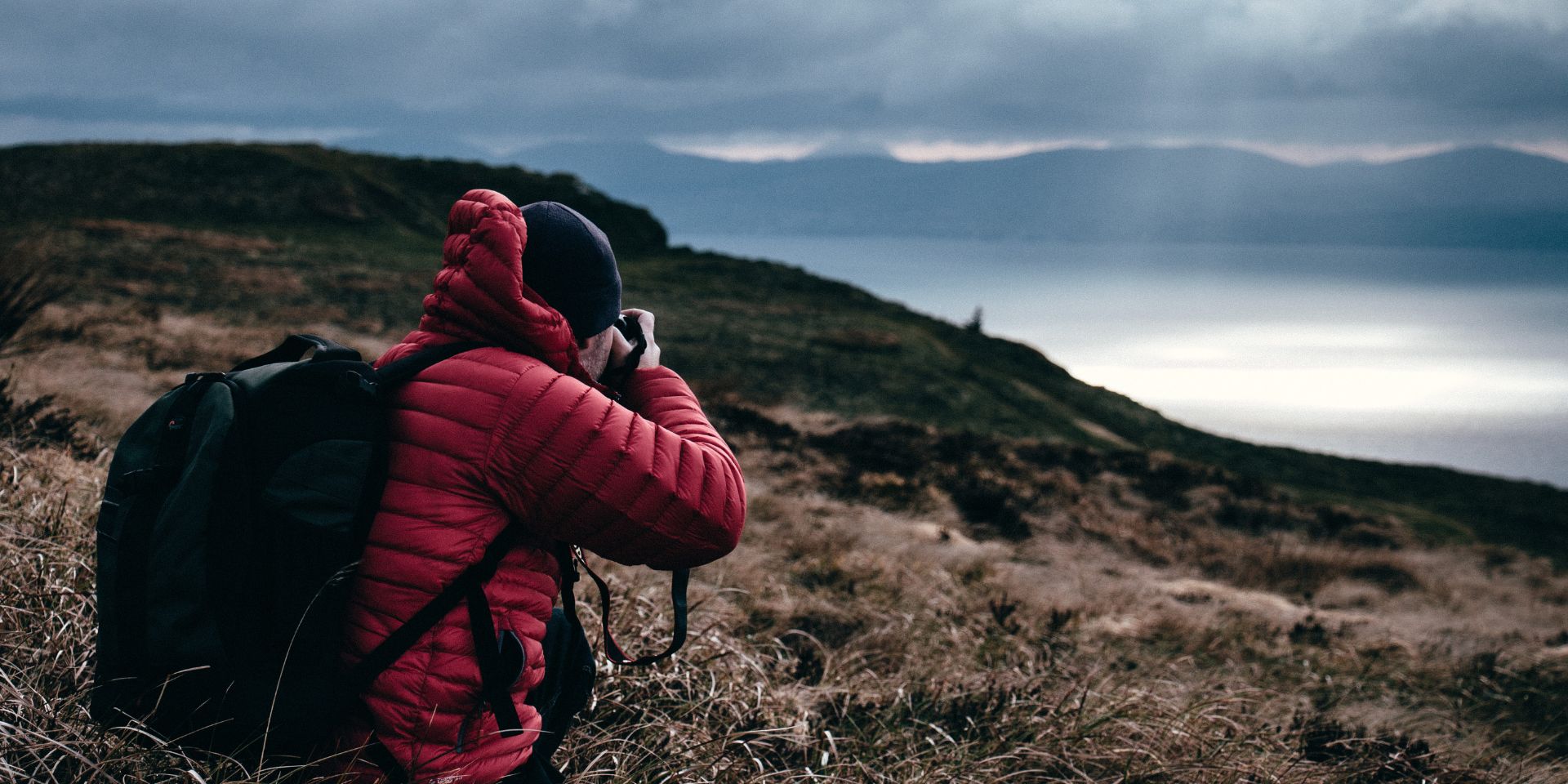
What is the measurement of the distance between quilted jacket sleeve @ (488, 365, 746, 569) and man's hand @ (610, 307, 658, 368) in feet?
1.24

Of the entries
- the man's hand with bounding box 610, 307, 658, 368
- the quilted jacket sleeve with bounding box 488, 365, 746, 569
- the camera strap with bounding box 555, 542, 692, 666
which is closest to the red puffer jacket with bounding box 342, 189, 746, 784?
the quilted jacket sleeve with bounding box 488, 365, 746, 569

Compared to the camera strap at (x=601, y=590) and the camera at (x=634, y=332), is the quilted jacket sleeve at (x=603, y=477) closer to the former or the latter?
the camera strap at (x=601, y=590)

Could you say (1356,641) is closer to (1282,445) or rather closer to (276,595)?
(276,595)

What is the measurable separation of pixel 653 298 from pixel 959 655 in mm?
25758

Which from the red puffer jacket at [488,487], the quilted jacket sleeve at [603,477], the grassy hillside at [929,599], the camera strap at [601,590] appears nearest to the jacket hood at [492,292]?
the red puffer jacket at [488,487]

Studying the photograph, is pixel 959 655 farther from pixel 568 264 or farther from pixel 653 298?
pixel 653 298

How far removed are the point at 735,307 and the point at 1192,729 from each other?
1052 inches

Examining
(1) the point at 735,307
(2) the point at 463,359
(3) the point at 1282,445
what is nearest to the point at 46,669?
(2) the point at 463,359

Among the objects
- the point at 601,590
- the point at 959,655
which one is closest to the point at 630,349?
the point at 601,590

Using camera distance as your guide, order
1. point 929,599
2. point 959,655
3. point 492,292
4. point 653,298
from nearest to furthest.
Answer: point 492,292 → point 959,655 → point 929,599 → point 653,298

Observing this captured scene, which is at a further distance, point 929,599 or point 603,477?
point 929,599

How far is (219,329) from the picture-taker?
52.5 ft

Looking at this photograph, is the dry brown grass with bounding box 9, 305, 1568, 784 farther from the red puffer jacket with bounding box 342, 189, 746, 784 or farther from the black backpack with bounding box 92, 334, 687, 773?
the red puffer jacket with bounding box 342, 189, 746, 784

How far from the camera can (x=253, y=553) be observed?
1792 millimetres
